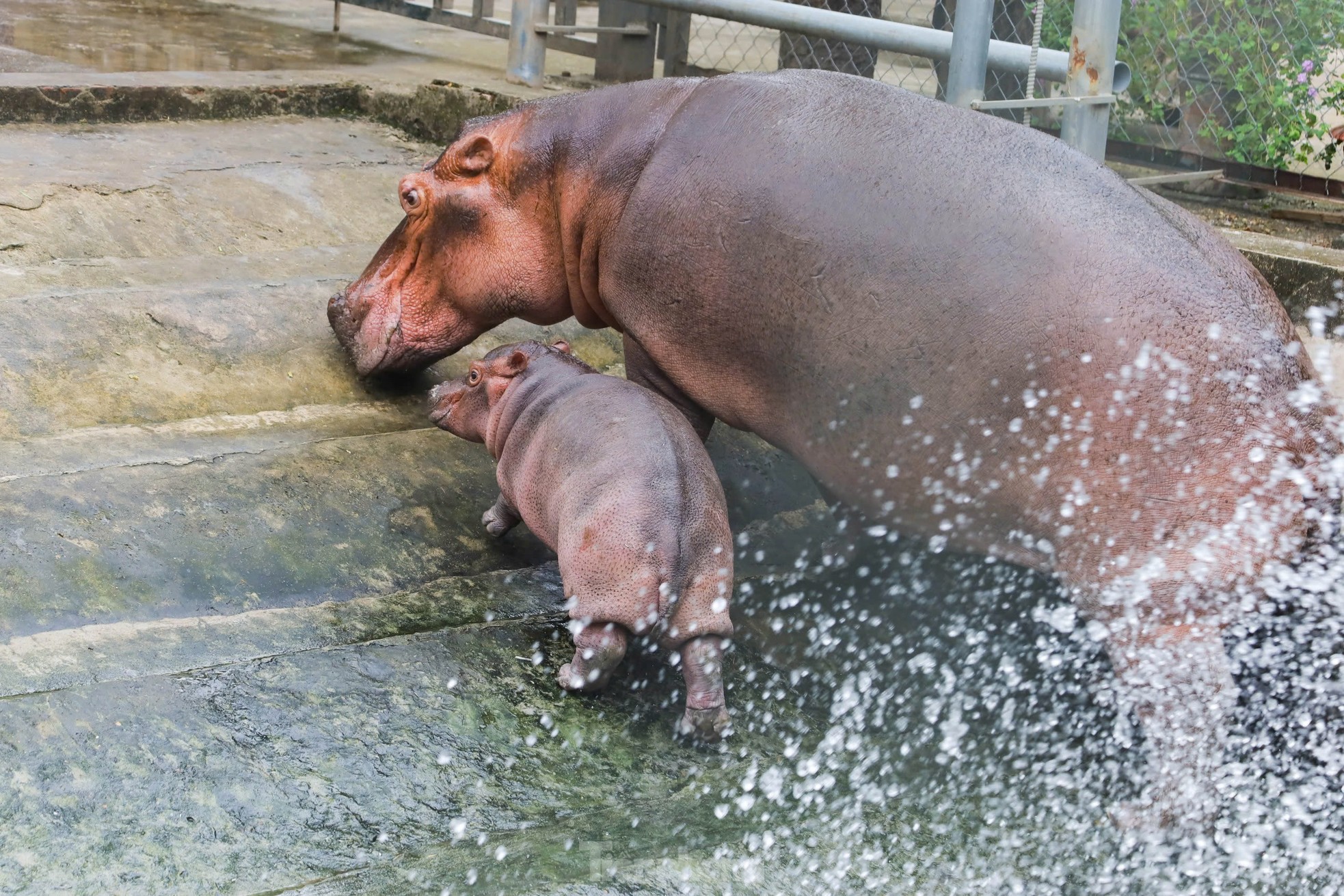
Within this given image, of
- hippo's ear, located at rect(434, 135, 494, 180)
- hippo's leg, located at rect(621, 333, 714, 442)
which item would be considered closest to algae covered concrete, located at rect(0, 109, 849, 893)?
hippo's leg, located at rect(621, 333, 714, 442)

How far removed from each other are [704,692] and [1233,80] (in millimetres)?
4137

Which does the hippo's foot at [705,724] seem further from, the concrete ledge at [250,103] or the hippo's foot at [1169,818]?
the concrete ledge at [250,103]

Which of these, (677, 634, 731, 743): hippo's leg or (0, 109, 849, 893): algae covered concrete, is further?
(677, 634, 731, 743): hippo's leg

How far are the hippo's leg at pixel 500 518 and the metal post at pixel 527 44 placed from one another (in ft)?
12.0

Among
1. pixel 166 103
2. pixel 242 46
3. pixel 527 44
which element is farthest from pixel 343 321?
pixel 242 46

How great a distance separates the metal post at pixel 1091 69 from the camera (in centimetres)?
438

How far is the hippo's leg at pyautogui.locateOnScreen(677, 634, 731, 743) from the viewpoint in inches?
117

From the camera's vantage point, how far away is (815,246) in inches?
129

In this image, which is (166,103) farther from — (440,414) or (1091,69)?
(1091,69)

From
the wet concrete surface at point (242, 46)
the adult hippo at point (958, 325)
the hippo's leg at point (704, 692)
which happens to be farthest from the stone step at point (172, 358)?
the wet concrete surface at point (242, 46)

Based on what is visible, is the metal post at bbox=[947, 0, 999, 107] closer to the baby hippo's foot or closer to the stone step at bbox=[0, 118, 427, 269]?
the baby hippo's foot

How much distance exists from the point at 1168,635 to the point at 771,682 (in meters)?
0.85

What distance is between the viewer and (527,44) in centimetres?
704

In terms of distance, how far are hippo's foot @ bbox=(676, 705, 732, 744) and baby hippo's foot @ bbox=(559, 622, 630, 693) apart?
0.61ft
